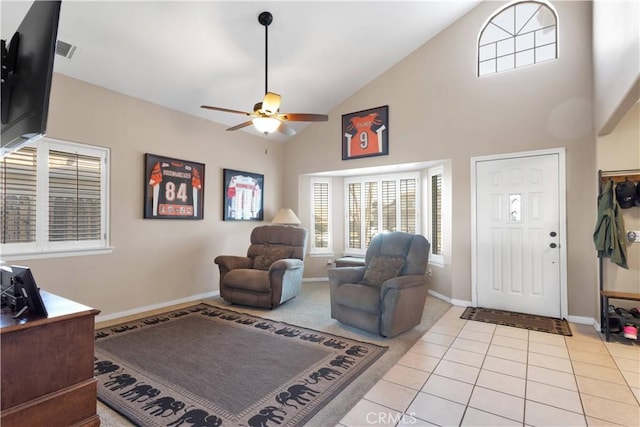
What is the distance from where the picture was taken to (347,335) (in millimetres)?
3207

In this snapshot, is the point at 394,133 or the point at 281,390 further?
the point at 394,133

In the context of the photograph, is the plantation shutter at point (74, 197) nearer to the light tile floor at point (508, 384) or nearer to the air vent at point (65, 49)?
the air vent at point (65, 49)

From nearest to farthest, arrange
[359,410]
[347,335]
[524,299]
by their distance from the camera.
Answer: [359,410] < [347,335] < [524,299]

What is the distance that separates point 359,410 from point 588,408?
1.48 meters

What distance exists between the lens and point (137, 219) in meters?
3.98

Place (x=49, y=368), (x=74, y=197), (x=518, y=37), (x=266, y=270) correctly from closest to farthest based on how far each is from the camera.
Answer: (x=49, y=368) < (x=74, y=197) < (x=518, y=37) < (x=266, y=270)

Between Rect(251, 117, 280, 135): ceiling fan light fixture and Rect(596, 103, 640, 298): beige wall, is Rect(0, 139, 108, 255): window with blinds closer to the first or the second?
Rect(251, 117, 280, 135): ceiling fan light fixture

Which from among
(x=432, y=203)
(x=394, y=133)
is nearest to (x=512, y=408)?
(x=432, y=203)

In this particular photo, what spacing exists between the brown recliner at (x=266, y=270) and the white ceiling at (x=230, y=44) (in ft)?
6.88

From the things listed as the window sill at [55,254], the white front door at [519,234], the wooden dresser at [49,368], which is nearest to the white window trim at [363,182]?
the white front door at [519,234]

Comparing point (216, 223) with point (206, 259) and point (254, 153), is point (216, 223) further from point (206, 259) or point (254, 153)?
point (254, 153)

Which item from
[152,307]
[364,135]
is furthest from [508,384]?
[152,307]

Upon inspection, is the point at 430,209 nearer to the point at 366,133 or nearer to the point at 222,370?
the point at 366,133

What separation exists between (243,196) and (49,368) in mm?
4200
